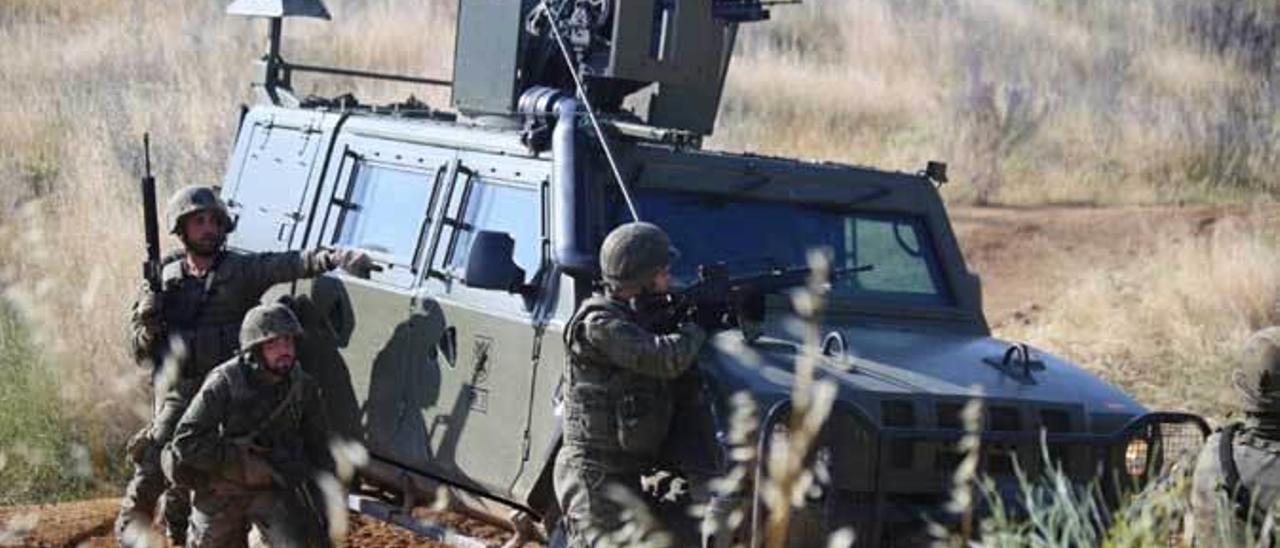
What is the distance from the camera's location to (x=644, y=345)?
6.53 m

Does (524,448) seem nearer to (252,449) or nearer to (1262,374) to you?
(252,449)

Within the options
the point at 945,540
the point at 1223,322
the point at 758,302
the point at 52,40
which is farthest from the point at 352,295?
the point at 52,40

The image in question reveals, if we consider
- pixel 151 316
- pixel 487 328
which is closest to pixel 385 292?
pixel 487 328

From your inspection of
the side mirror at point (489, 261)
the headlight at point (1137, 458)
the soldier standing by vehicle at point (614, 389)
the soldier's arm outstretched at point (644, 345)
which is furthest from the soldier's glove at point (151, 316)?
the headlight at point (1137, 458)

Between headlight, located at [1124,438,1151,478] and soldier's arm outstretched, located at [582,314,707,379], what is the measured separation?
57.0 inches

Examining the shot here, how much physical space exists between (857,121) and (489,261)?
43.9 ft

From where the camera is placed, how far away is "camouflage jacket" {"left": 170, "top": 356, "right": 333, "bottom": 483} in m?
7.55

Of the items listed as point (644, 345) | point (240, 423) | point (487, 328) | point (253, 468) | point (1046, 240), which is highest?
point (644, 345)

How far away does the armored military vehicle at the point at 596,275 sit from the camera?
6.70m

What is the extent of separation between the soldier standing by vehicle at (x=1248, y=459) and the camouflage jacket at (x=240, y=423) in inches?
118

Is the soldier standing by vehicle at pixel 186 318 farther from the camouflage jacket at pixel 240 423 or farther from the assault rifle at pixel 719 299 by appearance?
the assault rifle at pixel 719 299

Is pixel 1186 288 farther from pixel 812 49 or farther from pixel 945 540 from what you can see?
pixel 812 49

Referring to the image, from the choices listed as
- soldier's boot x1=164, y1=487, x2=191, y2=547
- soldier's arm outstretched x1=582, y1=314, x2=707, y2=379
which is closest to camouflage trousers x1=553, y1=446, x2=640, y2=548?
soldier's arm outstretched x1=582, y1=314, x2=707, y2=379

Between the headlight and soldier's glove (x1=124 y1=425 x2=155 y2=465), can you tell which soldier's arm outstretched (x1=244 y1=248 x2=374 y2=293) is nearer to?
soldier's glove (x1=124 y1=425 x2=155 y2=465)
